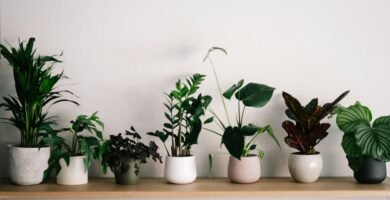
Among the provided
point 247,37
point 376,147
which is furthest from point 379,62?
point 247,37

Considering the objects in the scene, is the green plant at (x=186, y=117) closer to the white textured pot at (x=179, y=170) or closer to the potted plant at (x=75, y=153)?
the white textured pot at (x=179, y=170)

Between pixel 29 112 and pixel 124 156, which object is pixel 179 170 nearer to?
pixel 124 156

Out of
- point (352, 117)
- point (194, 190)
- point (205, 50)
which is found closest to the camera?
point (194, 190)

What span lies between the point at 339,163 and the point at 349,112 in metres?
0.29

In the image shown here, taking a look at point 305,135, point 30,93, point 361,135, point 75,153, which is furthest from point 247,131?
point 30,93

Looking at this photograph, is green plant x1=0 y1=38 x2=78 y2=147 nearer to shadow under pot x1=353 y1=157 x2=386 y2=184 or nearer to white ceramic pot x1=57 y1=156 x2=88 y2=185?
white ceramic pot x1=57 y1=156 x2=88 y2=185

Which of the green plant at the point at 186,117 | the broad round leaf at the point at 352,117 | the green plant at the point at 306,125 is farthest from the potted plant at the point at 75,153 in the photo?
the broad round leaf at the point at 352,117

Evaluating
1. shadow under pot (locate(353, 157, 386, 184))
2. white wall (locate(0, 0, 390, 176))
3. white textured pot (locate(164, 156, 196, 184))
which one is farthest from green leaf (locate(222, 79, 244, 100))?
shadow under pot (locate(353, 157, 386, 184))

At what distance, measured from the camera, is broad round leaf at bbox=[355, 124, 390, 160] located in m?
1.51

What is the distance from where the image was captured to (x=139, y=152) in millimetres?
1581

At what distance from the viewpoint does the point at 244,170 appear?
1595 mm

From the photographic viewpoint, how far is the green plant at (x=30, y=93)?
154 centimetres

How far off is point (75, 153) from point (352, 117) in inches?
43.0

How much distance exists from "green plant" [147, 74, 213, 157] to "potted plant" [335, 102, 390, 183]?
0.53 metres
